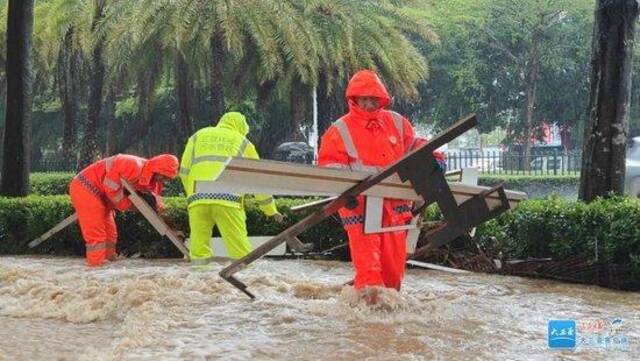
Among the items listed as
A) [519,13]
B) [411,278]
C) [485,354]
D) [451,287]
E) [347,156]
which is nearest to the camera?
[485,354]

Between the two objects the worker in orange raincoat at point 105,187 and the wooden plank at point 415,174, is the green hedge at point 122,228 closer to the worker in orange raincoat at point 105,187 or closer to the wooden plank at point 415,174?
the worker in orange raincoat at point 105,187

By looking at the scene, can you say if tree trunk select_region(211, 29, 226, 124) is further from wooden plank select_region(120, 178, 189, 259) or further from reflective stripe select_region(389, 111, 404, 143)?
reflective stripe select_region(389, 111, 404, 143)

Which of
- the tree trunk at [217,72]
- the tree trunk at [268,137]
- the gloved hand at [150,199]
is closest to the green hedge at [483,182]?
the tree trunk at [217,72]

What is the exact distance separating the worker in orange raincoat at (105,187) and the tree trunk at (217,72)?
830cm

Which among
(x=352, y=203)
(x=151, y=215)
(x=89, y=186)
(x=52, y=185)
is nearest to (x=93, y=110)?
(x=52, y=185)

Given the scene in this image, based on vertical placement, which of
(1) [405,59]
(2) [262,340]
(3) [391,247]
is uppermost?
(1) [405,59]

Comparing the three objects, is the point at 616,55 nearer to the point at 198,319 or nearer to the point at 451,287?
the point at 451,287

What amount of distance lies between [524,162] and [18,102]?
70.7ft

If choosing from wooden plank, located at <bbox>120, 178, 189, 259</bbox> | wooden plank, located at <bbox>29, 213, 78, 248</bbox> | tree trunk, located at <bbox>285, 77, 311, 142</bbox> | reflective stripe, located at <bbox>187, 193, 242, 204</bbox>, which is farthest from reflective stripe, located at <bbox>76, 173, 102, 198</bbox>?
tree trunk, located at <bbox>285, 77, 311, 142</bbox>

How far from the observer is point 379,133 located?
18.7 feet

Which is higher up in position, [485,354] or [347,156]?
[347,156]

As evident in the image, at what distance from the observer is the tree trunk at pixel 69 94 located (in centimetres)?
2377

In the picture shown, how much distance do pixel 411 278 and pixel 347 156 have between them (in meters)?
2.71

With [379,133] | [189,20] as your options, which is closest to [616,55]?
[379,133]
